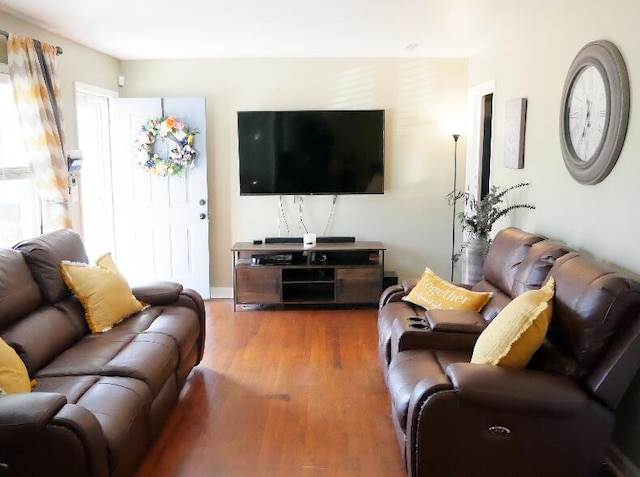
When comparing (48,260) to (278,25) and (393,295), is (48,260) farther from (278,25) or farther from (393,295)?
(278,25)

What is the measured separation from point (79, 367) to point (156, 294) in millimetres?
1081

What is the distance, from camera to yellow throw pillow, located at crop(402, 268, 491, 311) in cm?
340

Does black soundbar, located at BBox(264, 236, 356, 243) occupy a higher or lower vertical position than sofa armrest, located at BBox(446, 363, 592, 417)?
higher

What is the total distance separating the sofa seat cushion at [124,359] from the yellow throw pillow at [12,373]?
0.25 metres

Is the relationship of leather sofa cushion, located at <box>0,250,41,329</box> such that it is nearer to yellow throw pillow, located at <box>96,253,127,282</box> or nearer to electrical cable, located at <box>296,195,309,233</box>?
yellow throw pillow, located at <box>96,253,127,282</box>

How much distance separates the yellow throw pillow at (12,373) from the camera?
235cm

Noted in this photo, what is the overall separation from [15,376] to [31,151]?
80.5 inches

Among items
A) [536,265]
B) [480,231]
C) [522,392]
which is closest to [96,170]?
[480,231]

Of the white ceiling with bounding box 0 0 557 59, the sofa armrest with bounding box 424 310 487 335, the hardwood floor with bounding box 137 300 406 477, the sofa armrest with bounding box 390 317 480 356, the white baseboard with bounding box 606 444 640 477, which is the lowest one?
the hardwood floor with bounding box 137 300 406 477

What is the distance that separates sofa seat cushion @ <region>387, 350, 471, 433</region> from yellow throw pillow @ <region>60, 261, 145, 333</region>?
5.57 feet

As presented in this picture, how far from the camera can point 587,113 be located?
3105mm

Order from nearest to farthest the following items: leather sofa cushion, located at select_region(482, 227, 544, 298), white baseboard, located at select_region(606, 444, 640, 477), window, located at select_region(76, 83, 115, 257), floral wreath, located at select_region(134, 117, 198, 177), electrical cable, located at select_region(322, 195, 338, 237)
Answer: white baseboard, located at select_region(606, 444, 640, 477), leather sofa cushion, located at select_region(482, 227, 544, 298), window, located at select_region(76, 83, 115, 257), floral wreath, located at select_region(134, 117, 198, 177), electrical cable, located at select_region(322, 195, 338, 237)

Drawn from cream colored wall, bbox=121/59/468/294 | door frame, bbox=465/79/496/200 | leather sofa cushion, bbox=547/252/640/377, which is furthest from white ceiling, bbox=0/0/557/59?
leather sofa cushion, bbox=547/252/640/377

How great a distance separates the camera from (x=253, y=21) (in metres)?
4.14
